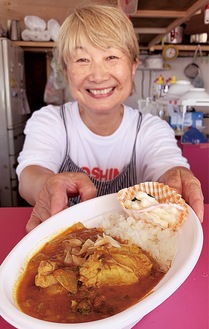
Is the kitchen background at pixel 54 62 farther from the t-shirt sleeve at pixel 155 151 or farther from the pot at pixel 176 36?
the t-shirt sleeve at pixel 155 151

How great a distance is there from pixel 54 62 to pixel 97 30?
286 centimetres

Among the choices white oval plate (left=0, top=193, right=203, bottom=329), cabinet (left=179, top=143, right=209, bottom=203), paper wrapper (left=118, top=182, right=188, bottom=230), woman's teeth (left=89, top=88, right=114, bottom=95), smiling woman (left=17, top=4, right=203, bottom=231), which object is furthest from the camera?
cabinet (left=179, top=143, right=209, bottom=203)

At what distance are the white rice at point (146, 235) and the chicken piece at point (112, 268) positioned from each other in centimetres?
4

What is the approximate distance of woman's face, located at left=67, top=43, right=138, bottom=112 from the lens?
130 centimetres

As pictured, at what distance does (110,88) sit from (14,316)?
3.53 feet

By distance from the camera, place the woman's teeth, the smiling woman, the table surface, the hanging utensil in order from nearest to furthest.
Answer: the table surface < the smiling woman < the woman's teeth < the hanging utensil

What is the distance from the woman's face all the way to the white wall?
343 cm

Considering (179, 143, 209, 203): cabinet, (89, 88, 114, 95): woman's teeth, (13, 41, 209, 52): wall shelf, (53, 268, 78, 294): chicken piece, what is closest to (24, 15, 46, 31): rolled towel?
(13, 41, 209, 52): wall shelf

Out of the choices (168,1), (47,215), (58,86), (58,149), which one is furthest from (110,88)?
(58,86)

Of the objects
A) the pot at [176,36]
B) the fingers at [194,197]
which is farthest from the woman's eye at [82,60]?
the pot at [176,36]

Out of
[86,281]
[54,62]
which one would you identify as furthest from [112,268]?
[54,62]

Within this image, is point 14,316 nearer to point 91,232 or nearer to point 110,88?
point 91,232

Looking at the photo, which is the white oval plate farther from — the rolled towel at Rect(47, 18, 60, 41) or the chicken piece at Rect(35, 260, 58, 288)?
the rolled towel at Rect(47, 18, 60, 41)

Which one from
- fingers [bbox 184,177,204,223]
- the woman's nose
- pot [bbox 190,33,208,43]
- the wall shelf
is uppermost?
pot [bbox 190,33,208,43]
